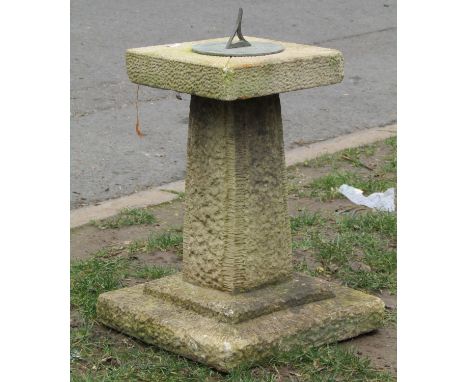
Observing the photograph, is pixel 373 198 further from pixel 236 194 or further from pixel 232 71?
pixel 232 71

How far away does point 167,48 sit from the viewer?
3.69 m

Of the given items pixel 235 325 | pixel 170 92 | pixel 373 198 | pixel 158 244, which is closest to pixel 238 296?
pixel 235 325

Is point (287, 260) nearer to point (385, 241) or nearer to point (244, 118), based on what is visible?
point (244, 118)

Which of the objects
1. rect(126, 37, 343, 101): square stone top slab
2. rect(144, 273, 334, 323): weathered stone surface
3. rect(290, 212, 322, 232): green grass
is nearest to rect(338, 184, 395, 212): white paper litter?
rect(290, 212, 322, 232): green grass

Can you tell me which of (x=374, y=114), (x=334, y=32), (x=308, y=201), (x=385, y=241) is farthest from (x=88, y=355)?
(x=334, y=32)

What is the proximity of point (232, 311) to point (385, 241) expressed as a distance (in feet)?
4.60

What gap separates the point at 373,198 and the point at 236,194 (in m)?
1.87

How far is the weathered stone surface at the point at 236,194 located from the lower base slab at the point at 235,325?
17cm

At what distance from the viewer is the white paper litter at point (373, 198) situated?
5263mm

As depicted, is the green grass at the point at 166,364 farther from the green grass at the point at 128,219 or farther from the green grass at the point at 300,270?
the green grass at the point at 128,219

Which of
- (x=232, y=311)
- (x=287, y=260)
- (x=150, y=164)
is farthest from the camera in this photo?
(x=150, y=164)

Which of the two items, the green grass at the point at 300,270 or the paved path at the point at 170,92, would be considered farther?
the paved path at the point at 170,92

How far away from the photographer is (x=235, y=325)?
3584mm

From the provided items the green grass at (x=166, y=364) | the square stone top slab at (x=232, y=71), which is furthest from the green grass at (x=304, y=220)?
the square stone top slab at (x=232, y=71)
